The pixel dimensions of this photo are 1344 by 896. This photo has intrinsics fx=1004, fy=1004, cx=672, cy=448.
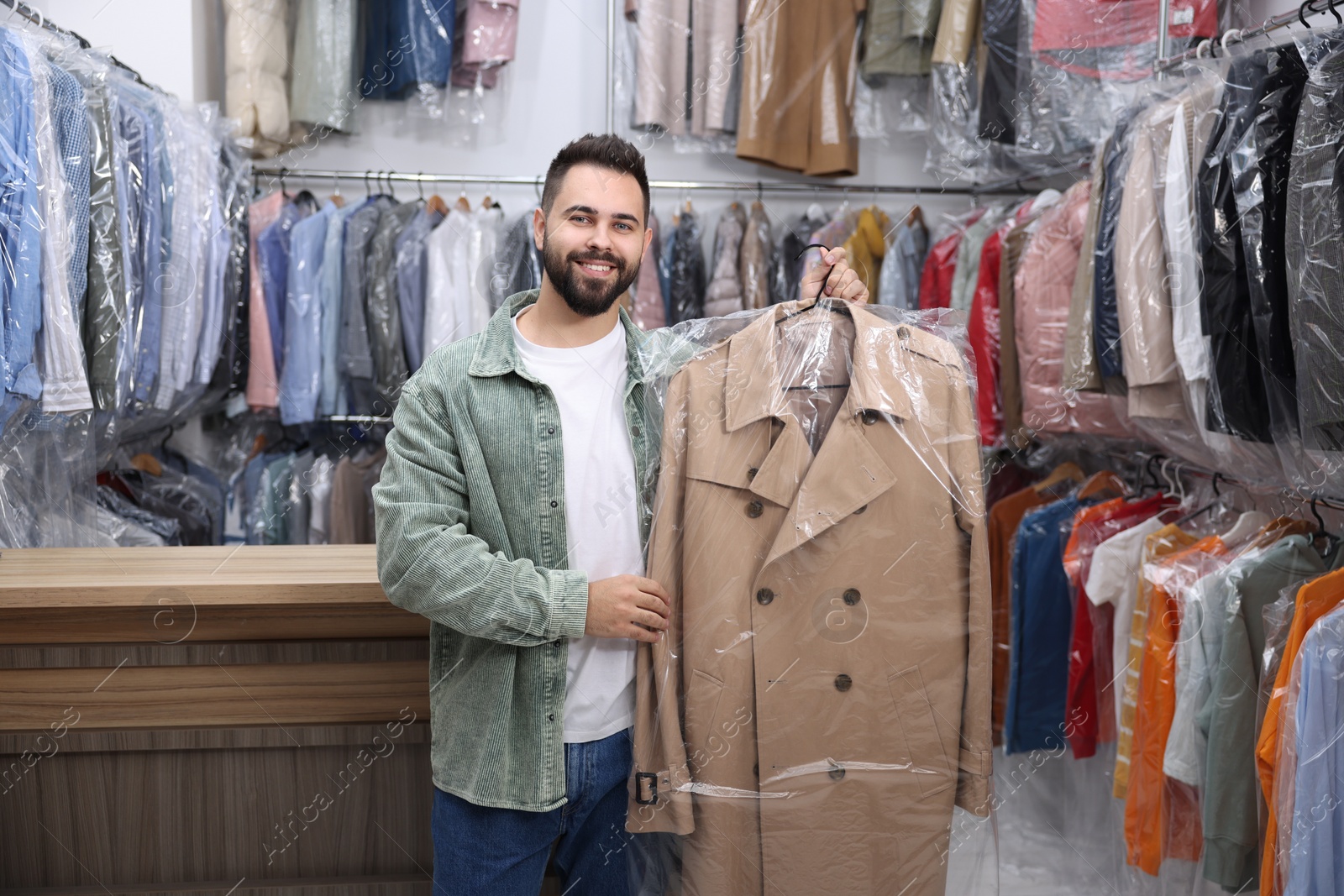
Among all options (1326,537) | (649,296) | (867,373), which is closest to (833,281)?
(867,373)

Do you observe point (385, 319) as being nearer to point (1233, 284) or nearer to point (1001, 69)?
point (1001, 69)

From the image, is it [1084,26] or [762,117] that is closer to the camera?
[1084,26]

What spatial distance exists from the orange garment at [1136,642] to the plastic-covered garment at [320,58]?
3.07 m

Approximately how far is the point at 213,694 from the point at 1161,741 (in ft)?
6.10

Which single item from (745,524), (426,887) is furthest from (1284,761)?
(426,887)

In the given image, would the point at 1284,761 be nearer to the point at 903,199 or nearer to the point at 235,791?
the point at 235,791

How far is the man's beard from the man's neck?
3 centimetres

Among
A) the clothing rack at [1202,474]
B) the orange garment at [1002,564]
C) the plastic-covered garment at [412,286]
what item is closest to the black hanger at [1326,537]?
the clothing rack at [1202,474]

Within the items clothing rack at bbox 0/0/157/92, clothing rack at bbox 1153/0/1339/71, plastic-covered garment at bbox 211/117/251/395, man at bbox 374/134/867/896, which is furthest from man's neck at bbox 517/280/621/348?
plastic-covered garment at bbox 211/117/251/395

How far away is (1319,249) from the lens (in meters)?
1.72

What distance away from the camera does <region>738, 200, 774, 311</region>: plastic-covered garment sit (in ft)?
12.1

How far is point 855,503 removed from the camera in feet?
4.61

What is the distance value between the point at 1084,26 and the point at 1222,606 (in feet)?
6.57

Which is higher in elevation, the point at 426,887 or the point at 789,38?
the point at 789,38
